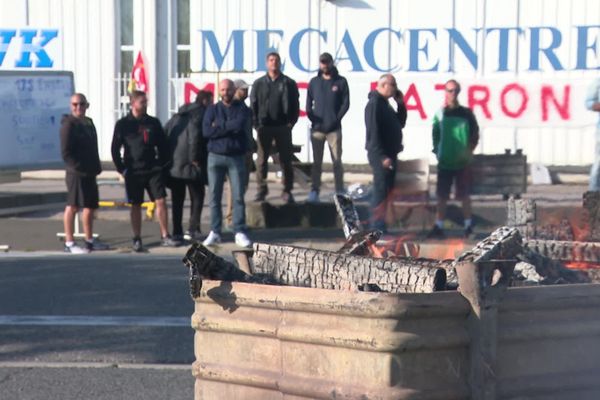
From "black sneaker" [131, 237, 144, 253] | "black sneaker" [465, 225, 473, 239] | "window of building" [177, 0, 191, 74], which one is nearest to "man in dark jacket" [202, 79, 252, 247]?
"black sneaker" [131, 237, 144, 253]

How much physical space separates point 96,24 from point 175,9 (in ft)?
4.92

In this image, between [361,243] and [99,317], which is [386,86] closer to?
[99,317]

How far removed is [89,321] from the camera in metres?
9.30

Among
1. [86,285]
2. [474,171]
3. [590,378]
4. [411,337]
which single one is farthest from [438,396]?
[474,171]

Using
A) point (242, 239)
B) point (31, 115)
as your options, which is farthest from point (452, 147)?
point (31, 115)

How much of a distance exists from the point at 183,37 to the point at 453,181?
411 inches

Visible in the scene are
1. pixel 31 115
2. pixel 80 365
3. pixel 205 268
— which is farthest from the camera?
pixel 31 115

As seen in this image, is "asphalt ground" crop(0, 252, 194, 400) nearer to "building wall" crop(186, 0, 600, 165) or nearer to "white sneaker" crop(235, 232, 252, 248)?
"white sneaker" crop(235, 232, 252, 248)

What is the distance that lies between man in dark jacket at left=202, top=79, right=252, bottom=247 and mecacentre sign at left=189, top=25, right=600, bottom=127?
7370 mm

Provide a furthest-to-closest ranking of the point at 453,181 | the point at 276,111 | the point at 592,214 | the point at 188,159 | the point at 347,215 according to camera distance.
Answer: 1. the point at 276,111
2. the point at 453,181
3. the point at 188,159
4. the point at 592,214
5. the point at 347,215

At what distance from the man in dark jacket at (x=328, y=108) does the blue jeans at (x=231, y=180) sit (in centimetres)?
193

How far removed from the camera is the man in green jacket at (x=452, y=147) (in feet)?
46.1

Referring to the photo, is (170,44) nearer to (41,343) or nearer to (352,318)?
(41,343)

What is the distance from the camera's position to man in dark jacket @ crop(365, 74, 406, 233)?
13328 mm
